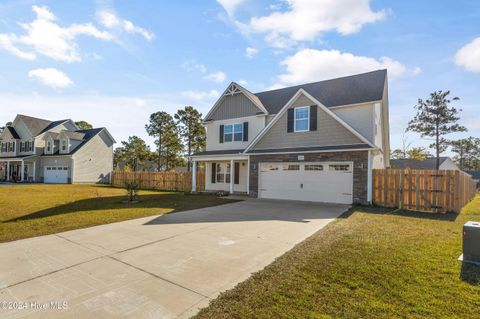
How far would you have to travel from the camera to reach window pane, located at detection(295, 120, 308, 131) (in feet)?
47.6

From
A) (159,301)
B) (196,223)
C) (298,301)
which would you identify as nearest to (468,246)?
(298,301)

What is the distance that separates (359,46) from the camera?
41.9ft

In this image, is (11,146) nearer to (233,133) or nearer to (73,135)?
(73,135)

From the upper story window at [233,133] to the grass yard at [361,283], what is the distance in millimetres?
13206

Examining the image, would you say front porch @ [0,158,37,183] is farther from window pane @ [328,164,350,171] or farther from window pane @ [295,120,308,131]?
window pane @ [328,164,350,171]

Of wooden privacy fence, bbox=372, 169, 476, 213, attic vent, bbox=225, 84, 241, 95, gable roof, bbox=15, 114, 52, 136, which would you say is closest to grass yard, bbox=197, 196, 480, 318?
wooden privacy fence, bbox=372, 169, 476, 213

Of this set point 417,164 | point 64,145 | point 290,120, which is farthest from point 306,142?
point 417,164

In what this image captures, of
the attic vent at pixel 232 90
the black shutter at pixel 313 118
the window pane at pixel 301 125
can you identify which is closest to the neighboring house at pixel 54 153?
the attic vent at pixel 232 90

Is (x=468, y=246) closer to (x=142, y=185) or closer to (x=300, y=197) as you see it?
(x=300, y=197)

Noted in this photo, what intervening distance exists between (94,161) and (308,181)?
2919 centimetres

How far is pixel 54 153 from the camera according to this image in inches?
1267

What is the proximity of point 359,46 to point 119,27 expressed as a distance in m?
11.2

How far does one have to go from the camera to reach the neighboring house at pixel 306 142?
12.8 meters

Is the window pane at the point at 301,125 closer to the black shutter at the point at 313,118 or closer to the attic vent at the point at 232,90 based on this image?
the black shutter at the point at 313,118
